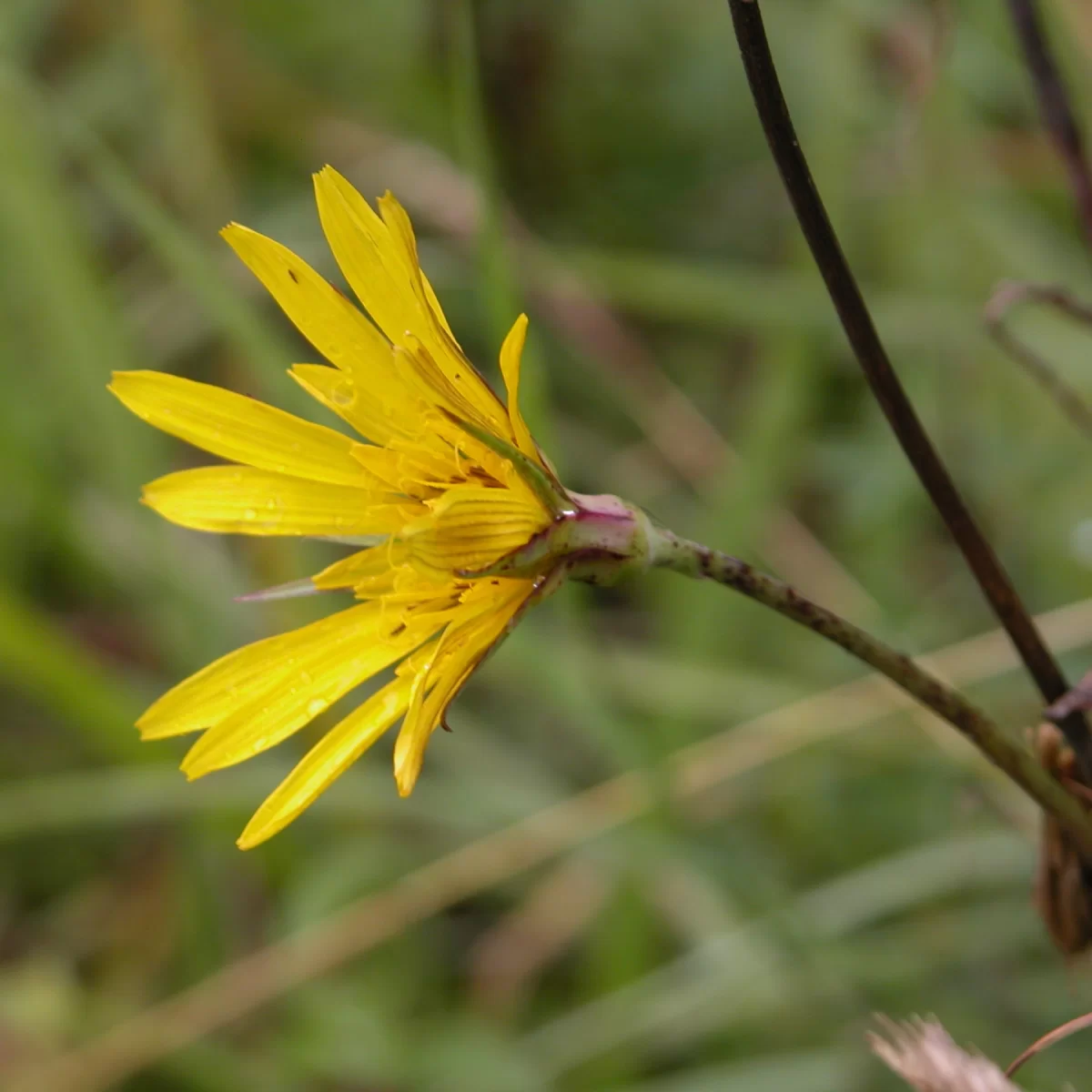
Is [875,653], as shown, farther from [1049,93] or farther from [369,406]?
[1049,93]

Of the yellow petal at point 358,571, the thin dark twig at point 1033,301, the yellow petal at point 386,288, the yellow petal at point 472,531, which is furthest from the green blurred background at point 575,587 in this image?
the yellow petal at point 472,531

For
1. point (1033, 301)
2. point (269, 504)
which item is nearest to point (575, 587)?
point (1033, 301)

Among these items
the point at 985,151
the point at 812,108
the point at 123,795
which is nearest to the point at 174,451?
the point at 123,795

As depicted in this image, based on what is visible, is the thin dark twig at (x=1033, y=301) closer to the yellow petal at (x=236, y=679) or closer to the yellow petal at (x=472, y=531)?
the yellow petal at (x=472, y=531)

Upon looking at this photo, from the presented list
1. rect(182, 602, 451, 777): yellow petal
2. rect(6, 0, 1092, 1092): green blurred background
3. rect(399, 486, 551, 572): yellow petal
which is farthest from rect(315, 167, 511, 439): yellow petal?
rect(6, 0, 1092, 1092): green blurred background

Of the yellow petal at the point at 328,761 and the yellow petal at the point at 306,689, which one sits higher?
the yellow petal at the point at 306,689

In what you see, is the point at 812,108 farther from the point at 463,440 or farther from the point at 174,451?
the point at 463,440
